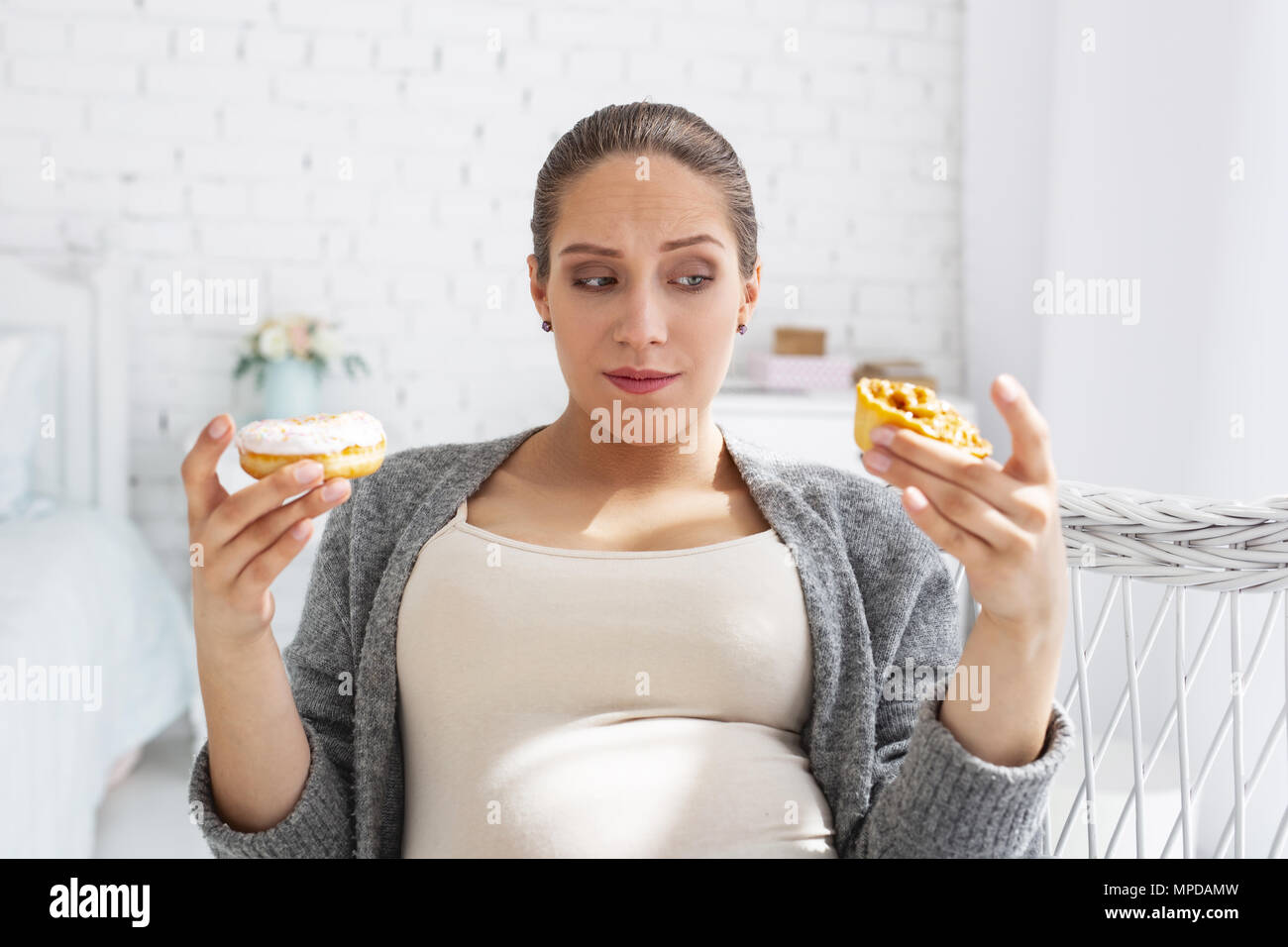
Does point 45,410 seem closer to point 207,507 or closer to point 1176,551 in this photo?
point 207,507

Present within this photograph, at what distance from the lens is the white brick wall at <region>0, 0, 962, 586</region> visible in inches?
117

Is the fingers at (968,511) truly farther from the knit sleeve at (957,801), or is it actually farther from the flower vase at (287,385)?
the flower vase at (287,385)

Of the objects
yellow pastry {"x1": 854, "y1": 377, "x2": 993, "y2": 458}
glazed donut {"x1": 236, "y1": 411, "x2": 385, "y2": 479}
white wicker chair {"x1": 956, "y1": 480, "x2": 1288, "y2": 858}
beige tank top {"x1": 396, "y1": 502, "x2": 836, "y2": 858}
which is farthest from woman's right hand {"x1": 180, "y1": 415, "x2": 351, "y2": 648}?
white wicker chair {"x1": 956, "y1": 480, "x2": 1288, "y2": 858}

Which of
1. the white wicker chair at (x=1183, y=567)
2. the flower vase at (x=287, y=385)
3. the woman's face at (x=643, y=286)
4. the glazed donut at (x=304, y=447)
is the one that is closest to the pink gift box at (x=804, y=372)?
the flower vase at (x=287, y=385)

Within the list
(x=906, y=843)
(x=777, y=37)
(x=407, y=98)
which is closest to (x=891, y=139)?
(x=777, y=37)

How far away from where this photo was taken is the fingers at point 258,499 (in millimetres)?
891

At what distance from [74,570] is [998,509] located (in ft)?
7.32

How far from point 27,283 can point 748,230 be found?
7.62 ft

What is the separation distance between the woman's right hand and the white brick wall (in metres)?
2.19

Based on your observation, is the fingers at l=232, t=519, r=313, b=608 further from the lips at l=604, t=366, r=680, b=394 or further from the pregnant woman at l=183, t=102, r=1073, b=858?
the lips at l=604, t=366, r=680, b=394

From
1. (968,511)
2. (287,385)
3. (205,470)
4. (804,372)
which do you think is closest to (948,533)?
(968,511)

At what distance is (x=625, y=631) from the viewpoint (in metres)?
1.10

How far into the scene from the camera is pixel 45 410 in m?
2.87

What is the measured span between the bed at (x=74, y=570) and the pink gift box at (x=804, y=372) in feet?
5.49
